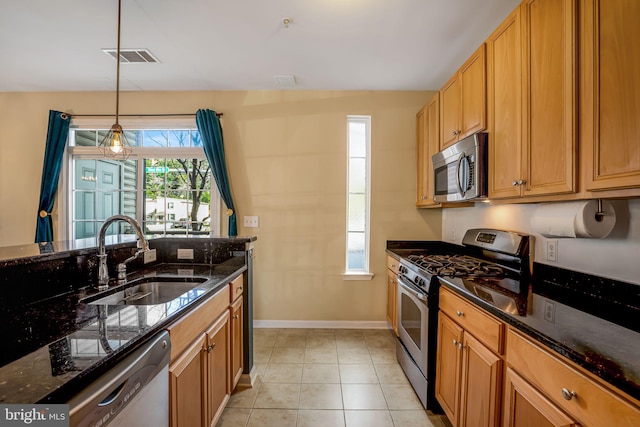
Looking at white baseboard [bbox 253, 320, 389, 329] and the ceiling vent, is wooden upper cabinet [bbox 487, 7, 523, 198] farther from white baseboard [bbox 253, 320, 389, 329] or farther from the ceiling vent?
the ceiling vent

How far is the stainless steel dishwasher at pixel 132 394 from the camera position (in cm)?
66

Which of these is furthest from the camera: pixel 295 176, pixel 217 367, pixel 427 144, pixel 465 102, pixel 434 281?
pixel 295 176

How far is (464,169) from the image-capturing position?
6.30 ft

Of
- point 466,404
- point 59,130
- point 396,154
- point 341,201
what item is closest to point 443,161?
point 396,154

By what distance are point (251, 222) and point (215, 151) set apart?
2.91 ft

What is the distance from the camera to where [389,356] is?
256 centimetres

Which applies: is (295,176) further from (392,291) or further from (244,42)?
(392,291)

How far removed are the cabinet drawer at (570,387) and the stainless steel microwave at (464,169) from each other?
3.29 ft

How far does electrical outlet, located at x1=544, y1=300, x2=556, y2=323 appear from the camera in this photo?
1069 mm

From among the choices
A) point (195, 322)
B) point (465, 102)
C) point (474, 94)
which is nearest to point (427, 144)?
point (465, 102)

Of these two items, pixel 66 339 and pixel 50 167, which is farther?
pixel 50 167

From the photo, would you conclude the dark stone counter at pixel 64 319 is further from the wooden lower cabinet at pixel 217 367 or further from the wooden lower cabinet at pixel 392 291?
the wooden lower cabinet at pixel 392 291

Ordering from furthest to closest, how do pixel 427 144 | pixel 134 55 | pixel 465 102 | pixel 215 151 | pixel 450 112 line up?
1. pixel 215 151
2. pixel 427 144
3. pixel 134 55
4. pixel 450 112
5. pixel 465 102

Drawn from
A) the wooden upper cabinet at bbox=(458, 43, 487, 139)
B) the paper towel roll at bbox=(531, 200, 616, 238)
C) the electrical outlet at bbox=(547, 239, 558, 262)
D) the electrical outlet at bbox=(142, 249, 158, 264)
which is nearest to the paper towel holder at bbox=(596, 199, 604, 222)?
the paper towel roll at bbox=(531, 200, 616, 238)
